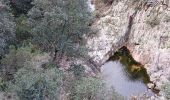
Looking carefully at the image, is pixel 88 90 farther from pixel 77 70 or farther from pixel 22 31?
pixel 22 31

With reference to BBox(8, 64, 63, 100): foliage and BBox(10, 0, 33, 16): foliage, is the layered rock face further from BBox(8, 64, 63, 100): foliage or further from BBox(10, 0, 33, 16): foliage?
BBox(8, 64, 63, 100): foliage

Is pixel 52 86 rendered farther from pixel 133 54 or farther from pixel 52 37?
pixel 133 54

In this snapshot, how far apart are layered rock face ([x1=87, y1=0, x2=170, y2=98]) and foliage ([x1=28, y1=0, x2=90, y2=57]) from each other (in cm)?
817

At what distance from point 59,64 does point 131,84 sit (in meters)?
8.58

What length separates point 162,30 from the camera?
141 ft

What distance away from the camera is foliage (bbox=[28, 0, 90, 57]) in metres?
30.7

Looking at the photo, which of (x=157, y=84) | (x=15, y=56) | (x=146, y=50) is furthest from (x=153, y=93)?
(x=15, y=56)

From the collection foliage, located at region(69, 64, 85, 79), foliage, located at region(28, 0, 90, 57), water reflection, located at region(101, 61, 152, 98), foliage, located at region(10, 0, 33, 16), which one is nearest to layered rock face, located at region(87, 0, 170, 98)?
water reflection, located at region(101, 61, 152, 98)

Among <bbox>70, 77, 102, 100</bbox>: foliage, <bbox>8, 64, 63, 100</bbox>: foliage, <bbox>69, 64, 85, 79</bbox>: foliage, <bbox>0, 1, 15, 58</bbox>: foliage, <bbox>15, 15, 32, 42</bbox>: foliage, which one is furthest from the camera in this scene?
<bbox>15, 15, 32, 42</bbox>: foliage

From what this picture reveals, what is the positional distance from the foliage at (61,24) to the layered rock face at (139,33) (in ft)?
26.8

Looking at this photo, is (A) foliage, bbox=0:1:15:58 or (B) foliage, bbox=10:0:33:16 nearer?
(A) foliage, bbox=0:1:15:58

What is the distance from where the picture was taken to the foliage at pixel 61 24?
30703 mm

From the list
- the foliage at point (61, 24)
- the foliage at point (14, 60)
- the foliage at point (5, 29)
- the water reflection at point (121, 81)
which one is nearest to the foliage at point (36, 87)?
the foliage at point (14, 60)

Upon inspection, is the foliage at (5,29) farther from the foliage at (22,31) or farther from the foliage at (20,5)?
the foliage at (20,5)
